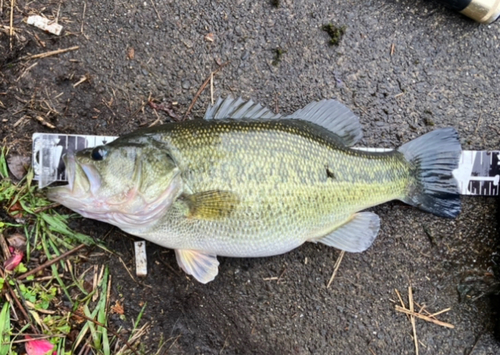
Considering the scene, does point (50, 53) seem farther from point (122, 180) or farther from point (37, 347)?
point (37, 347)

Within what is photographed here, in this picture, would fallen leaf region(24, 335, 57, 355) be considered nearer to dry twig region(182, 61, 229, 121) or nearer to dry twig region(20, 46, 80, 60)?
dry twig region(182, 61, 229, 121)

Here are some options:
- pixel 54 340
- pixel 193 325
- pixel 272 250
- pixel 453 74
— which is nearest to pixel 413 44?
pixel 453 74

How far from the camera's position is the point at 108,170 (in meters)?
2.02

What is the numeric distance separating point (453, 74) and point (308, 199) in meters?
1.51

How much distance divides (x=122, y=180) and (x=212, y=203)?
0.49 metres

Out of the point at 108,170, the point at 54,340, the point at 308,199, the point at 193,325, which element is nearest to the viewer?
the point at 108,170

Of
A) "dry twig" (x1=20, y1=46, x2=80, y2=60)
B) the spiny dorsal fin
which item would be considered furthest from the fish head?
"dry twig" (x1=20, y1=46, x2=80, y2=60)

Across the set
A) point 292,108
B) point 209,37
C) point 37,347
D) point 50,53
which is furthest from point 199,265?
point 50,53

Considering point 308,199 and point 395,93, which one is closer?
point 308,199

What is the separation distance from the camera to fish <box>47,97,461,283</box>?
2.04 m

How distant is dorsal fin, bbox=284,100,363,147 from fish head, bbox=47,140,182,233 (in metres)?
0.87

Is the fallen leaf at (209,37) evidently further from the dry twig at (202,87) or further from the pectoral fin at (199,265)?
the pectoral fin at (199,265)

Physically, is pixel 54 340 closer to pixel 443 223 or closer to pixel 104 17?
pixel 104 17

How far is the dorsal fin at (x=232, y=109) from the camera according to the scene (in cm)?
225
